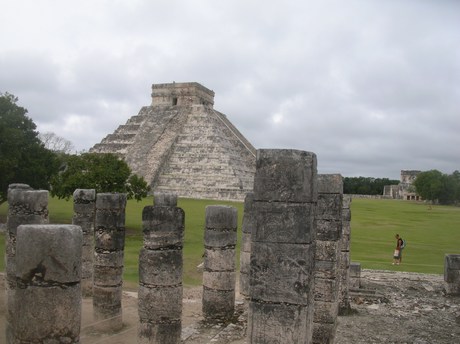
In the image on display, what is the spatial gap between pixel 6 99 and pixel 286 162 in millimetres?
18989

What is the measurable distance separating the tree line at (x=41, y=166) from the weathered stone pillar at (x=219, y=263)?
34.5ft

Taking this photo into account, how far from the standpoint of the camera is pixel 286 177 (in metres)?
5.05

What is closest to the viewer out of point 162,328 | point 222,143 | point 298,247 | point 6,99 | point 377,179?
point 298,247

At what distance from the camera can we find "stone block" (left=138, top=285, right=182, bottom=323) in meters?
7.73

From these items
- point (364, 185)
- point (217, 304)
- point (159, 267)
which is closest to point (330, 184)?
point (159, 267)

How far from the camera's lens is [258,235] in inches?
201

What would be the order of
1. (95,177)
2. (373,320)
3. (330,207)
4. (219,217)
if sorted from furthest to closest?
1. (95,177)
2. (219,217)
3. (373,320)
4. (330,207)

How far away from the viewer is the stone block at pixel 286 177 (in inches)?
198

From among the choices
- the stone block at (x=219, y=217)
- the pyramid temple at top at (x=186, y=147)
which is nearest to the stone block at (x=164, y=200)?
the stone block at (x=219, y=217)

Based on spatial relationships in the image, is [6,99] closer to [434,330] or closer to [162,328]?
[162,328]

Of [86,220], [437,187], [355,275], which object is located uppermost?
[437,187]

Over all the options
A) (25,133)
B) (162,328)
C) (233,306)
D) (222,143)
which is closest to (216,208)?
(233,306)

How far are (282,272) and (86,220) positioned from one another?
7.72 metres

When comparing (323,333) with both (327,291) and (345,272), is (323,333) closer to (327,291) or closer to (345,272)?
(327,291)
